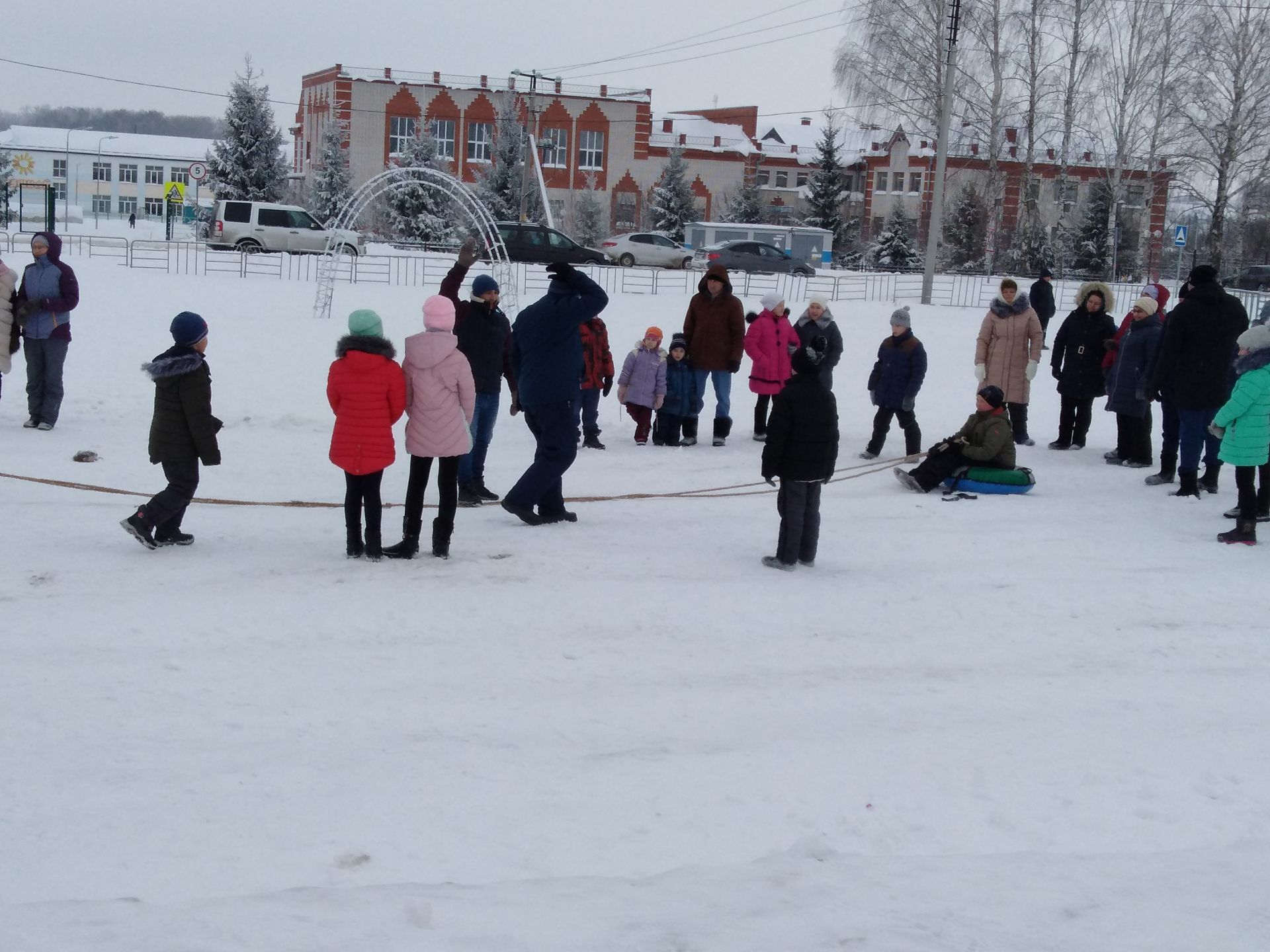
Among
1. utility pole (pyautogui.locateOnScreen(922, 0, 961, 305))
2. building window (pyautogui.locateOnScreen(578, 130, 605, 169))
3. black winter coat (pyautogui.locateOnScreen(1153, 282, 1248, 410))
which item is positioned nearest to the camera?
black winter coat (pyautogui.locateOnScreen(1153, 282, 1248, 410))

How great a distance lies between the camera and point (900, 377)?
472 inches

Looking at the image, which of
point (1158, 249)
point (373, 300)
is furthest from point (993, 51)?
point (373, 300)

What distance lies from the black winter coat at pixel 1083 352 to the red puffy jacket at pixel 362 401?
761 cm

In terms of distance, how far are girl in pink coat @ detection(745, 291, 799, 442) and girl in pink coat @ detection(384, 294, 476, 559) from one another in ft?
17.7

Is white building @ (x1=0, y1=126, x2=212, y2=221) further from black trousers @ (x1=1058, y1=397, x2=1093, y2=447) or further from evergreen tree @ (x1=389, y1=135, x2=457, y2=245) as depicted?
black trousers @ (x1=1058, y1=397, x2=1093, y2=447)

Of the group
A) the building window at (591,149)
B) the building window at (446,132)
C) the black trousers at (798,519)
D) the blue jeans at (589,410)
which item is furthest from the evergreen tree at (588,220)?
the black trousers at (798,519)

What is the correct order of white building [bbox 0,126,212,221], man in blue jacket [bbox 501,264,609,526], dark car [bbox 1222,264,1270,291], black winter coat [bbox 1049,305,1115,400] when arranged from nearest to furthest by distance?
man in blue jacket [bbox 501,264,609,526], black winter coat [bbox 1049,305,1115,400], dark car [bbox 1222,264,1270,291], white building [bbox 0,126,212,221]

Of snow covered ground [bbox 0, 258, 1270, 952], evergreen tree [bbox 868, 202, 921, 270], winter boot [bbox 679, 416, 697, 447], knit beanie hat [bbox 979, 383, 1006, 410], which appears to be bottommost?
snow covered ground [bbox 0, 258, 1270, 952]

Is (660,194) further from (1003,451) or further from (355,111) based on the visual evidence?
(1003,451)

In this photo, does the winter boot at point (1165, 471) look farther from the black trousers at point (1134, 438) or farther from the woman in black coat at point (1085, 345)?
the woman in black coat at point (1085, 345)

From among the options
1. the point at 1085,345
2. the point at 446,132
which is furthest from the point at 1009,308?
the point at 446,132

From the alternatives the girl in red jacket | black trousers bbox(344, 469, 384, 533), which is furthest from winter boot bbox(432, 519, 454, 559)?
the girl in red jacket

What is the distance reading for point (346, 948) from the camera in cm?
349

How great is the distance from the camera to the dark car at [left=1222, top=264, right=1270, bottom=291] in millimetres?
41219
